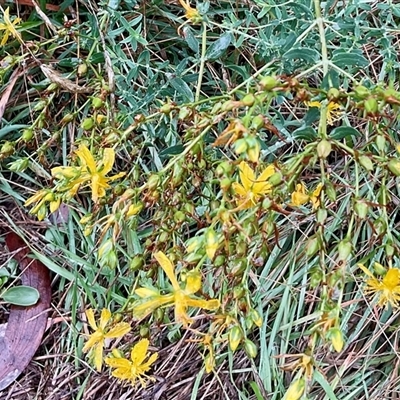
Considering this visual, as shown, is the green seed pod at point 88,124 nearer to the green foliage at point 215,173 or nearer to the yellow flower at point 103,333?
the green foliage at point 215,173

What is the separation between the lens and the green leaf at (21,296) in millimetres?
1614

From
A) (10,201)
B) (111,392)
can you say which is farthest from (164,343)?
(10,201)

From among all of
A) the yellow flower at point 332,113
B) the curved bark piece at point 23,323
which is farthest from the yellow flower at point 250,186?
the curved bark piece at point 23,323

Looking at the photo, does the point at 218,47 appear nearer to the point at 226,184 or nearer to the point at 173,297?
the point at 226,184

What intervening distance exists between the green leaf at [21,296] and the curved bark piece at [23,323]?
15 millimetres

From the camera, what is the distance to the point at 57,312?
1629 mm

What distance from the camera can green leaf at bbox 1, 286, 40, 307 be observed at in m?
1.61

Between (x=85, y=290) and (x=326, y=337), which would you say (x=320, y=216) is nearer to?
(x=326, y=337)

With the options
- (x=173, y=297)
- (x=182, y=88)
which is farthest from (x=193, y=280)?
(x=182, y=88)

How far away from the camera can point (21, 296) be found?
5.31 feet

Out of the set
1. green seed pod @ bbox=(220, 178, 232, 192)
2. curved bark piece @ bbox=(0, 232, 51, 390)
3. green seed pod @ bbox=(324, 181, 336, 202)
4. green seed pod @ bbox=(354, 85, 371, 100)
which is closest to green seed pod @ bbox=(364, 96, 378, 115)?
green seed pod @ bbox=(354, 85, 371, 100)

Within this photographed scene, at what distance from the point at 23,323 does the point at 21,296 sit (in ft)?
0.23

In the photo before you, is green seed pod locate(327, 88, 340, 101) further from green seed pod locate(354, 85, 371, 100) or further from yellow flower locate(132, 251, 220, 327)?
yellow flower locate(132, 251, 220, 327)

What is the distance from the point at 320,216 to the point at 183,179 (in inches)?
10.3
